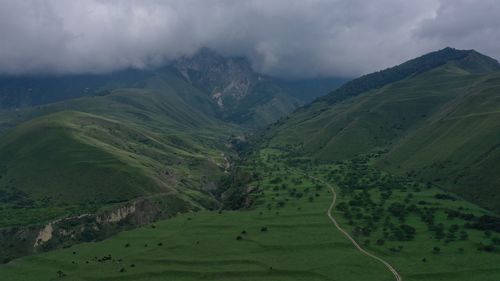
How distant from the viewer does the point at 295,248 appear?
13988 cm

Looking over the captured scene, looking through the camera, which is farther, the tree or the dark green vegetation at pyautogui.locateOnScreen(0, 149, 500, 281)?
the tree

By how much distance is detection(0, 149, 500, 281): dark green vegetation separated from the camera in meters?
123

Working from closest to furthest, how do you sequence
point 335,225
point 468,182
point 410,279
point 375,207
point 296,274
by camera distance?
point 410,279, point 296,274, point 335,225, point 375,207, point 468,182

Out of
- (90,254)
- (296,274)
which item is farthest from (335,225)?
(90,254)

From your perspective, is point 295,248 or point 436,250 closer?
point 436,250

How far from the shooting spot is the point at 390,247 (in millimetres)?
136000

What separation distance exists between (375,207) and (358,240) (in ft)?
134

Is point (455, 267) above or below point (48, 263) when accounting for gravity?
below

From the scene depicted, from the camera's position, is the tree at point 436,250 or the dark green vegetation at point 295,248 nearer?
the dark green vegetation at point 295,248

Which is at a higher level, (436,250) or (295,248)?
(295,248)

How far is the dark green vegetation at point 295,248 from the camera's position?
403ft

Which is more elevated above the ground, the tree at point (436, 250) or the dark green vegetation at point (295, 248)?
the dark green vegetation at point (295, 248)

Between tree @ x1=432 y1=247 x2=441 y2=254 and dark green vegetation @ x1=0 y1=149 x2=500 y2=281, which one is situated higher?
dark green vegetation @ x1=0 y1=149 x2=500 y2=281

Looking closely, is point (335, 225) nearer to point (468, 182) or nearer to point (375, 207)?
point (375, 207)
